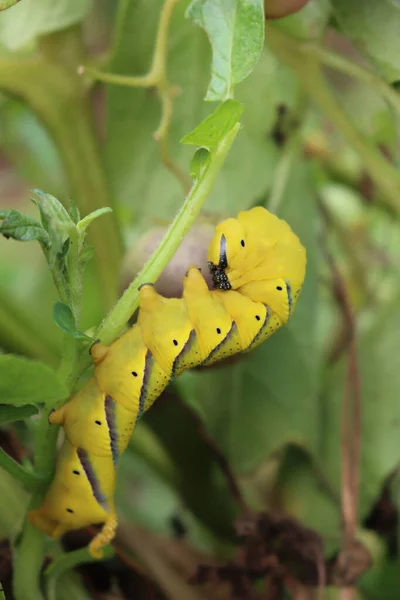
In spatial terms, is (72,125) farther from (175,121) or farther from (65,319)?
(65,319)

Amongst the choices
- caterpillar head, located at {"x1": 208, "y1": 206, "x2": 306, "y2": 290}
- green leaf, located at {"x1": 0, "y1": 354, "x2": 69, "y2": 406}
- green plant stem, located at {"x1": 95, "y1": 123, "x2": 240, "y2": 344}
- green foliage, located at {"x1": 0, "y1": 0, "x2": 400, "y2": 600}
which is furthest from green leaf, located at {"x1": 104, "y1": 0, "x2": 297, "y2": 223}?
green leaf, located at {"x1": 0, "y1": 354, "x2": 69, "y2": 406}

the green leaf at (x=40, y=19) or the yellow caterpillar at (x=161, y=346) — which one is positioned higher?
the green leaf at (x=40, y=19)

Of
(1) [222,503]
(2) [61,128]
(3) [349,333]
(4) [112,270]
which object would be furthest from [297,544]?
(2) [61,128]

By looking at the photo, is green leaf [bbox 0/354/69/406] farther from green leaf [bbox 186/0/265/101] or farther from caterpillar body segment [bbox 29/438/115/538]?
green leaf [bbox 186/0/265/101]

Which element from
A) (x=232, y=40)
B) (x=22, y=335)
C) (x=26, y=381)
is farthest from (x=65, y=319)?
(x=22, y=335)

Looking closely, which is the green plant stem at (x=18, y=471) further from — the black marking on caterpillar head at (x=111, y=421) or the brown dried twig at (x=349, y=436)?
the brown dried twig at (x=349, y=436)

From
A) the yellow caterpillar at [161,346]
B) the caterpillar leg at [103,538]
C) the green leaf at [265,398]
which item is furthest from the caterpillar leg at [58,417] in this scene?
the green leaf at [265,398]

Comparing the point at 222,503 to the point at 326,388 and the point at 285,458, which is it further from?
the point at 326,388

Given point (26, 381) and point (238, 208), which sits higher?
point (26, 381)
